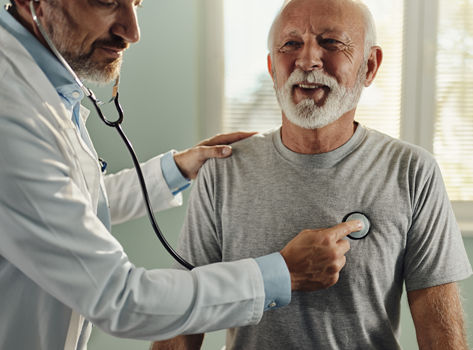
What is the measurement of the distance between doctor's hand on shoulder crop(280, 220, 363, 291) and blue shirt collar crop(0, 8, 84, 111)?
57cm

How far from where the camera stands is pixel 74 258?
31.4 inches

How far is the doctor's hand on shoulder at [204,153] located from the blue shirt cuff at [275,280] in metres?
0.43

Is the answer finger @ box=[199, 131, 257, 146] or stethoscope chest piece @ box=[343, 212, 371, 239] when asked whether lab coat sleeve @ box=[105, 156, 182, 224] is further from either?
stethoscope chest piece @ box=[343, 212, 371, 239]

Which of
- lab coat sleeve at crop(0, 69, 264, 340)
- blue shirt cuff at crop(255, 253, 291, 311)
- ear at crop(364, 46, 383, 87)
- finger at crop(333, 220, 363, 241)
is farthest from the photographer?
ear at crop(364, 46, 383, 87)

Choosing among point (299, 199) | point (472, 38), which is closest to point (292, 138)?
point (299, 199)

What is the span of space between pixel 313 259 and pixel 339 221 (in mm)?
223

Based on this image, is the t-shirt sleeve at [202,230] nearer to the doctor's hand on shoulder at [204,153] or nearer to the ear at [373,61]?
the doctor's hand on shoulder at [204,153]

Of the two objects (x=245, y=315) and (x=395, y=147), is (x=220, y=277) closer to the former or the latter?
(x=245, y=315)

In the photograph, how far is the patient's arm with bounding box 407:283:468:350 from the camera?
106 centimetres

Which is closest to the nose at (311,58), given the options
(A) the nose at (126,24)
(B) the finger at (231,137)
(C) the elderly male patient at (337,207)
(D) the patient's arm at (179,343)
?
(C) the elderly male patient at (337,207)

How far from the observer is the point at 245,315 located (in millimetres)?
885

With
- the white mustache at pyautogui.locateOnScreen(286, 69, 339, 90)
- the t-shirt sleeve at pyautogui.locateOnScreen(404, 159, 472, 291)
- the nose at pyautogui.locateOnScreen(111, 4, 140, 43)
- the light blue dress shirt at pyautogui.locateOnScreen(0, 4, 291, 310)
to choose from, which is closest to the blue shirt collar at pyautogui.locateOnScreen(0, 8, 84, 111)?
the light blue dress shirt at pyautogui.locateOnScreen(0, 4, 291, 310)

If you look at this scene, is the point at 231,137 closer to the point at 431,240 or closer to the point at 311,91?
the point at 311,91

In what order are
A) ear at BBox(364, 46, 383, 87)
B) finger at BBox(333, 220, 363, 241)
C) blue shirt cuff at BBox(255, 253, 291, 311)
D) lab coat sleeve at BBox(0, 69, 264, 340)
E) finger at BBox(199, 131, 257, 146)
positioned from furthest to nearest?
finger at BBox(199, 131, 257, 146) < ear at BBox(364, 46, 383, 87) < finger at BBox(333, 220, 363, 241) < blue shirt cuff at BBox(255, 253, 291, 311) < lab coat sleeve at BBox(0, 69, 264, 340)
